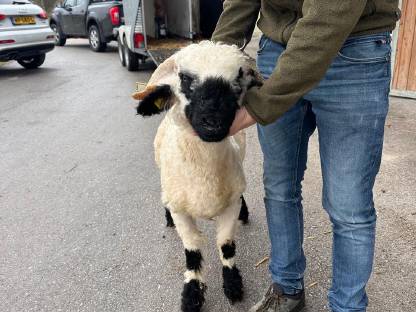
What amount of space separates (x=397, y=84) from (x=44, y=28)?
28.3ft

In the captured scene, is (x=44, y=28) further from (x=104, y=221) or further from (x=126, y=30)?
(x=104, y=221)

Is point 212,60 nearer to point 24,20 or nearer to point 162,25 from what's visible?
point 162,25

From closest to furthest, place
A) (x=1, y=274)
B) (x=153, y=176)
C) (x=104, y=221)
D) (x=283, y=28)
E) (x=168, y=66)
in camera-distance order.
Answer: (x=283, y=28) → (x=168, y=66) → (x=1, y=274) → (x=104, y=221) → (x=153, y=176)

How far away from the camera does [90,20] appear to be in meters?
15.0

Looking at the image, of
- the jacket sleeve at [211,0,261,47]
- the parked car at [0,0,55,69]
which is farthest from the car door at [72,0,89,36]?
the jacket sleeve at [211,0,261,47]

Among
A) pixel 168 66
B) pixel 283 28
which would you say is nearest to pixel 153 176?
pixel 168 66

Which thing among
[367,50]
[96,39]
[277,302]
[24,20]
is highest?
[367,50]

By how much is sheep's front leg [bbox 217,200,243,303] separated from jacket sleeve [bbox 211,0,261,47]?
3.31ft

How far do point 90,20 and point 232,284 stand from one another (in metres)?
14.0

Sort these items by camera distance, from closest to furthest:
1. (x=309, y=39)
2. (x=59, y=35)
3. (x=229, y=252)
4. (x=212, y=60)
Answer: (x=309, y=39), (x=212, y=60), (x=229, y=252), (x=59, y=35)

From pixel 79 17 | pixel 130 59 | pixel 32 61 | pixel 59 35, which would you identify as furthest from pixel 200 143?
pixel 59 35

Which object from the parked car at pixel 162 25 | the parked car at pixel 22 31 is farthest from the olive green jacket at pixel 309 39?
the parked car at pixel 22 31

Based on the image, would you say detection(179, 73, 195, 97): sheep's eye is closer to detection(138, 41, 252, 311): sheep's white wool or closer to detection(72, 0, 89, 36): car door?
detection(138, 41, 252, 311): sheep's white wool

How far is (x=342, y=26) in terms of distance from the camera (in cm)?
160
